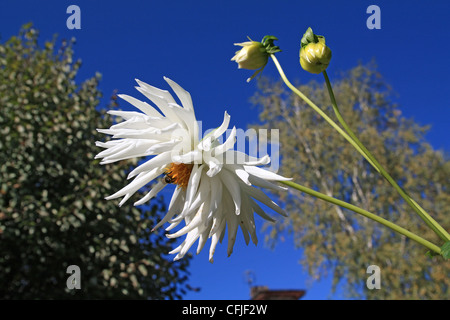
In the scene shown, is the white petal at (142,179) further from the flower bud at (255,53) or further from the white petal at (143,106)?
the flower bud at (255,53)

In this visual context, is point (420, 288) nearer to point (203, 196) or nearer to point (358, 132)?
point (358, 132)

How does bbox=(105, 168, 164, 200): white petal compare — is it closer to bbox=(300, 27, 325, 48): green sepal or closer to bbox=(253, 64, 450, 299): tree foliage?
bbox=(300, 27, 325, 48): green sepal

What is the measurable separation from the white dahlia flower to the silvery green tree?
2.99m

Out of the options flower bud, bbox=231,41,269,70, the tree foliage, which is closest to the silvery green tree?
flower bud, bbox=231,41,269,70

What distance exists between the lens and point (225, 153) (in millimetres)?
844

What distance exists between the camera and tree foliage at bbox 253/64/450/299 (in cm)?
968

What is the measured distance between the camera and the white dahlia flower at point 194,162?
830 millimetres

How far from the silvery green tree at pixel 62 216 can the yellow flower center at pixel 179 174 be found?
2.94m

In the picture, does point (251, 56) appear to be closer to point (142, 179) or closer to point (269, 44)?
point (269, 44)

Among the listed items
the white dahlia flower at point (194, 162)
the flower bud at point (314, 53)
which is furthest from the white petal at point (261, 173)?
the flower bud at point (314, 53)

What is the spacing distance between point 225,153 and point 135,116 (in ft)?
0.64

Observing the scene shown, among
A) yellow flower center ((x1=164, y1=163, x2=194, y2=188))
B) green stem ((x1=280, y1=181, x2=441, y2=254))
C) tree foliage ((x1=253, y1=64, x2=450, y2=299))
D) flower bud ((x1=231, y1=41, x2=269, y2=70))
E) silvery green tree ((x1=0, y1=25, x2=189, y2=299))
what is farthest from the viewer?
tree foliage ((x1=253, y1=64, x2=450, y2=299))

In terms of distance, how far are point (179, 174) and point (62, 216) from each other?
3114 mm

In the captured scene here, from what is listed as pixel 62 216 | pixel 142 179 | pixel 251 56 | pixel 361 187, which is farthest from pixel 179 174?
pixel 361 187
